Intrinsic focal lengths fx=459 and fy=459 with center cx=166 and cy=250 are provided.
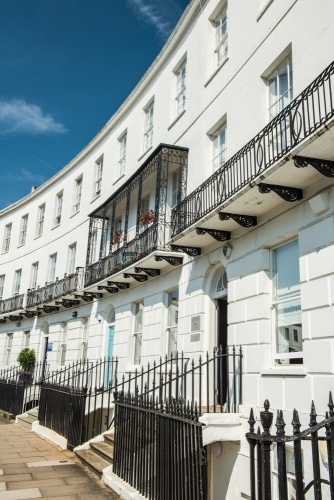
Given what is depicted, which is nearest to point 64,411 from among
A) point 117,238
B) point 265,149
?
point 117,238

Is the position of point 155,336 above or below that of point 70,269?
below

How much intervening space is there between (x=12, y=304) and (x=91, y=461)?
17740 millimetres

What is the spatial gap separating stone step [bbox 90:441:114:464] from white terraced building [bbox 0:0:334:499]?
1.91 m

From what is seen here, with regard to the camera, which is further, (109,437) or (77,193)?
(77,193)

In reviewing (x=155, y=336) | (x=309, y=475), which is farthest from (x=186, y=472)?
(x=155, y=336)

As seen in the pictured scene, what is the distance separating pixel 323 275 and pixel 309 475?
2.70m

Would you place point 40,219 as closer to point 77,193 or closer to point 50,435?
point 77,193

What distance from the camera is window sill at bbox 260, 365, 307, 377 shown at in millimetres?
6715

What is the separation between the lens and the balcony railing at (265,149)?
658 cm

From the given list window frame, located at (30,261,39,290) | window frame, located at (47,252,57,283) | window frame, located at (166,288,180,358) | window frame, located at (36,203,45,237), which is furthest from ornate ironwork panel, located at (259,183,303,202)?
window frame, located at (36,203,45,237)

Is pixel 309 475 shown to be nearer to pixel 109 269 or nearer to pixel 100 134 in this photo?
pixel 109 269

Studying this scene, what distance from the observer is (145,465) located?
676 cm

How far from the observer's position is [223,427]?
7.40 m

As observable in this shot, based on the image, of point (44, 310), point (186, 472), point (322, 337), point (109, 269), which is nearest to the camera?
point (186, 472)
